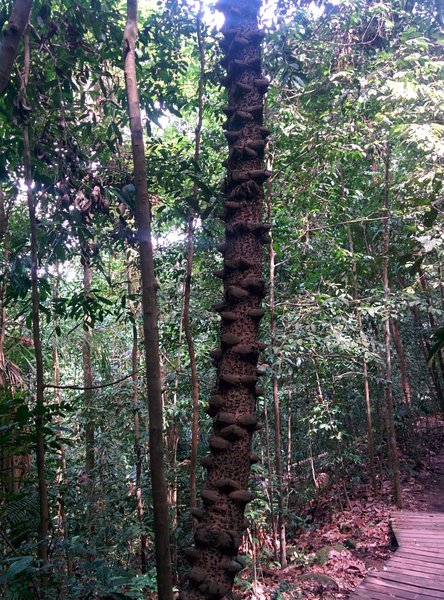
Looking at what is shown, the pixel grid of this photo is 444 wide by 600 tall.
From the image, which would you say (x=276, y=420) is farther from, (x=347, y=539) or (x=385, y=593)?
(x=347, y=539)

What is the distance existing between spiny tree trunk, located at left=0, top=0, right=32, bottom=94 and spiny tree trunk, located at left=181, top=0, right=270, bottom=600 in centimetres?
104

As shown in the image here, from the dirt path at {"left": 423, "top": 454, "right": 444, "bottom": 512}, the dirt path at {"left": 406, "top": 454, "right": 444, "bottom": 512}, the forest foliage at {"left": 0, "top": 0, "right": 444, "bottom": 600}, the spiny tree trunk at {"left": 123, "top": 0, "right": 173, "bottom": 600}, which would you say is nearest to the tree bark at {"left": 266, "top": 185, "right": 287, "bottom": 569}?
the forest foliage at {"left": 0, "top": 0, "right": 444, "bottom": 600}

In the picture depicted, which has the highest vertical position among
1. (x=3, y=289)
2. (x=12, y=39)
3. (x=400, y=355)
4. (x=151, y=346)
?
(x=12, y=39)

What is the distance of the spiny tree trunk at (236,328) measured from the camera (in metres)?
1.89

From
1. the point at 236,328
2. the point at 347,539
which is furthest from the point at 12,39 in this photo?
the point at 347,539

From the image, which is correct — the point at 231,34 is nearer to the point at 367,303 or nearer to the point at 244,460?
the point at 244,460

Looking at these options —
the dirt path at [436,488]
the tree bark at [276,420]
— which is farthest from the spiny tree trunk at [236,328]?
the dirt path at [436,488]

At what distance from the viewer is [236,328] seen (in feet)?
7.06

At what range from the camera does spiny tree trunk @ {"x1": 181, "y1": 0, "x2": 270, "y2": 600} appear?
189cm

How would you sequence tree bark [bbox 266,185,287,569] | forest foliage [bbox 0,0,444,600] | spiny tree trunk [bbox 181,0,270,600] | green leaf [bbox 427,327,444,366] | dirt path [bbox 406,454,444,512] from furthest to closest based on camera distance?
1. dirt path [bbox 406,454,444,512]
2. tree bark [bbox 266,185,287,569]
3. forest foliage [bbox 0,0,444,600]
4. spiny tree trunk [bbox 181,0,270,600]
5. green leaf [bbox 427,327,444,366]

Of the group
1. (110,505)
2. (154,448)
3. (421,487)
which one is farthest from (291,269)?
(421,487)

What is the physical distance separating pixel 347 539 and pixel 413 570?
1861 mm

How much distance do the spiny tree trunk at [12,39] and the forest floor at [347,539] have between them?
475cm

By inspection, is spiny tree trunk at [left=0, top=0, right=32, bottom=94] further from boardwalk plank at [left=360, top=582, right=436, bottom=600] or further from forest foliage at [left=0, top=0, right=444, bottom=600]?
boardwalk plank at [left=360, top=582, right=436, bottom=600]
